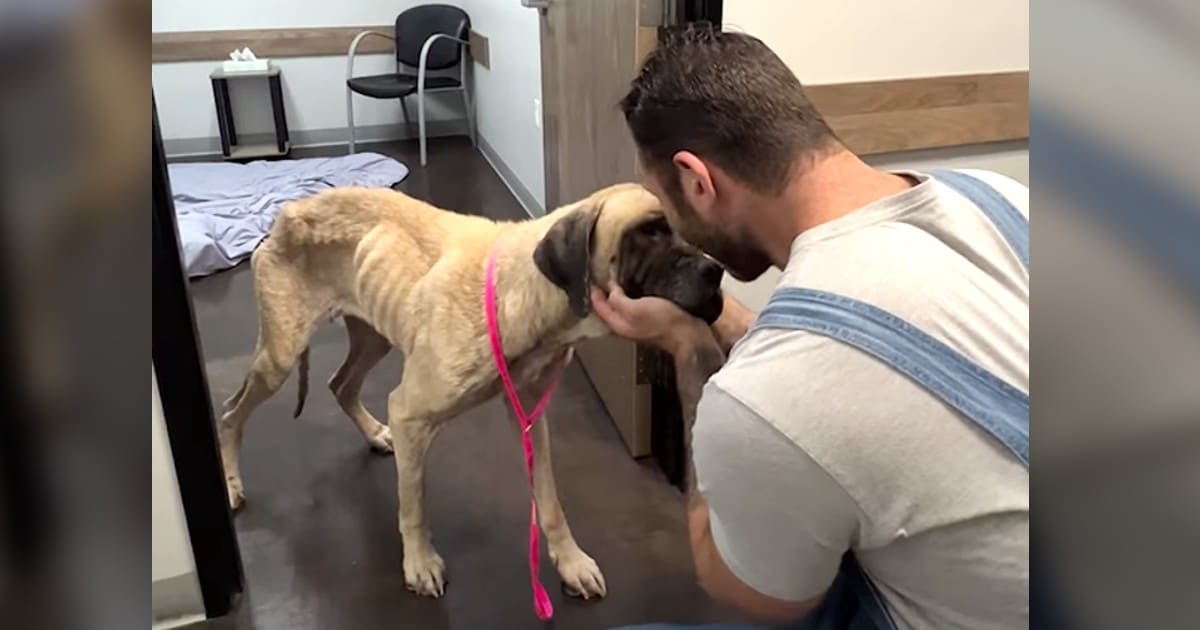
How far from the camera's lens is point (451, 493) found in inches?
115

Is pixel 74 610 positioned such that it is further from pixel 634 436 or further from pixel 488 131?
pixel 488 131

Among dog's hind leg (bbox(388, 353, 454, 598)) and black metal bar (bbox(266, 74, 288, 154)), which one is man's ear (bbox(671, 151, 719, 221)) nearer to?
dog's hind leg (bbox(388, 353, 454, 598))

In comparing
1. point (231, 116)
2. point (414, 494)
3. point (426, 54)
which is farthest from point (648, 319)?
point (231, 116)

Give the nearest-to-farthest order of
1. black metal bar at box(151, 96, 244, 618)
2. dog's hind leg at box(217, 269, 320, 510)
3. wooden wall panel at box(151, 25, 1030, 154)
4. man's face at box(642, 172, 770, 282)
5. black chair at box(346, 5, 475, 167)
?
man's face at box(642, 172, 770, 282), black metal bar at box(151, 96, 244, 618), dog's hind leg at box(217, 269, 320, 510), wooden wall panel at box(151, 25, 1030, 154), black chair at box(346, 5, 475, 167)

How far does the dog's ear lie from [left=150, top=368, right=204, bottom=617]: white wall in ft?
2.92

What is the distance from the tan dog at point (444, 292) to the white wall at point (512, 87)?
2103mm

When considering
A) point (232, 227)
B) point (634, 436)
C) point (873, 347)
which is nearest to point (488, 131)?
point (232, 227)

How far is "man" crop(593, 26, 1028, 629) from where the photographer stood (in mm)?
1110

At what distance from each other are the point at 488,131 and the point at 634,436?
3.96 meters

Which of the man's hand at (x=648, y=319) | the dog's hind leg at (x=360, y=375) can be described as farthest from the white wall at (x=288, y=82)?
the man's hand at (x=648, y=319)

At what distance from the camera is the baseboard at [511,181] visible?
524 centimetres

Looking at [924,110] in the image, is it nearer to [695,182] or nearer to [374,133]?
[695,182]

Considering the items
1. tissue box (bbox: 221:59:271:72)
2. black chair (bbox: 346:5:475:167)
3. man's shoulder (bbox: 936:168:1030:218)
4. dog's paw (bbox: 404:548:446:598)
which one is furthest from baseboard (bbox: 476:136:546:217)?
man's shoulder (bbox: 936:168:1030:218)

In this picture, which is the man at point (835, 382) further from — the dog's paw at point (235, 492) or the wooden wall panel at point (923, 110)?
the dog's paw at point (235, 492)
